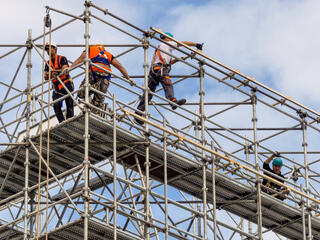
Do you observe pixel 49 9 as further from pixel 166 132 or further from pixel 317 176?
pixel 317 176

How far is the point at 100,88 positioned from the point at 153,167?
2945 mm

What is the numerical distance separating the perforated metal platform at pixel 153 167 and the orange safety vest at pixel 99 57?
6.22ft

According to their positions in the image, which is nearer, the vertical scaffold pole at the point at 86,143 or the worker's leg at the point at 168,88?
the vertical scaffold pole at the point at 86,143

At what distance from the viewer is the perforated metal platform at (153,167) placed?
3434 centimetres

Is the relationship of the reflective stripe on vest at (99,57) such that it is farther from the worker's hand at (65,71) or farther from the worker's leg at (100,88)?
the worker's hand at (65,71)

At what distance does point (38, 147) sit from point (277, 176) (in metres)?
7.99

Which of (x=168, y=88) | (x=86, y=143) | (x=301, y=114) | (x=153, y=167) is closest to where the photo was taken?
(x=86, y=143)

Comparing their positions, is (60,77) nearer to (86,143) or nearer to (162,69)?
(86,143)

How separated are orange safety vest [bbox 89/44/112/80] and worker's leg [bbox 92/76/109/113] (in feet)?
0.73

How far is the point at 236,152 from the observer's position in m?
42.9

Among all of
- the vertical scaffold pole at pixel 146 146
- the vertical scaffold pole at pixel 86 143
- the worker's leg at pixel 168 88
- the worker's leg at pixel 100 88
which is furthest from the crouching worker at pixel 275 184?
the vertical scaffold pole at pixel 86 143

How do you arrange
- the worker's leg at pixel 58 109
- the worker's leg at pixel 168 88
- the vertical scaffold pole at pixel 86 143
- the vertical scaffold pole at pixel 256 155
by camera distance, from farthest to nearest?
the vertical scaffold pole at pixel 256 155 < the worker's leg at pixel 168 88 < the worker's leg at pixel 58 109 < the vertical scaffold pole at pixel 86 143

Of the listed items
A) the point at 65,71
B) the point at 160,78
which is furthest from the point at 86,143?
the point at 160,78

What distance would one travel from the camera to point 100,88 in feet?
114
